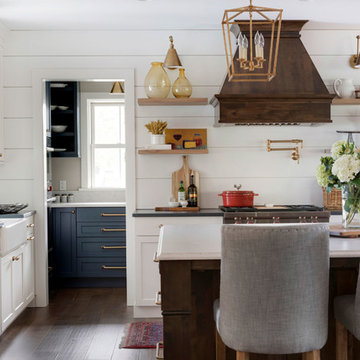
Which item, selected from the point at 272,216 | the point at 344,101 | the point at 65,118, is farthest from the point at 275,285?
the point at 65,118

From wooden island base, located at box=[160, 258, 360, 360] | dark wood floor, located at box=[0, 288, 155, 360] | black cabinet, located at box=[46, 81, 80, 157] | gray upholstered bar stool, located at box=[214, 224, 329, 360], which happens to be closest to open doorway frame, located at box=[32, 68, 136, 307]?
dark wood floor, located at box=[0, 288, 155, 360]

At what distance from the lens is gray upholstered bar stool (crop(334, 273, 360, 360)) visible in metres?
1.98

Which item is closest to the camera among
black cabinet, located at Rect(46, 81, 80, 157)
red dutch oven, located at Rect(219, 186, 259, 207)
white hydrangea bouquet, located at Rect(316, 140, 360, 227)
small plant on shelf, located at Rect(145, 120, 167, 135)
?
white hydrangea bouquet, located at Rect(316, 140, 360, 227)

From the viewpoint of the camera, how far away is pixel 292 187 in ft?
14.7

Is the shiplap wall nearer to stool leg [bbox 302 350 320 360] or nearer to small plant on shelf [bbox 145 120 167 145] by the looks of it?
small plant on shelf [bbox 145 120 167 145]

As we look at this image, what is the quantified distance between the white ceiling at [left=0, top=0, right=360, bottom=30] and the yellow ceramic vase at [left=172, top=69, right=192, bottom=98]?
508mm

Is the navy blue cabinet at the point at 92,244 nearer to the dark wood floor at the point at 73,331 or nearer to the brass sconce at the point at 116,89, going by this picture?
the dark wood floor at the point at 73,331

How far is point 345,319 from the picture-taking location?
207 centimetres

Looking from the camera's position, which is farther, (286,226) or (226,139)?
(226,139)

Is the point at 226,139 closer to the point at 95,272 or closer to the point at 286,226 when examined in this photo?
the point at 95,272

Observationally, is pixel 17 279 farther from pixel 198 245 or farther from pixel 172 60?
pixel 172 60

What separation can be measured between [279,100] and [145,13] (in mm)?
1362

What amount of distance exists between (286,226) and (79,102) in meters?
4.37

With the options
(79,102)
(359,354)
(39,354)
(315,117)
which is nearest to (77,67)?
(79,102)
